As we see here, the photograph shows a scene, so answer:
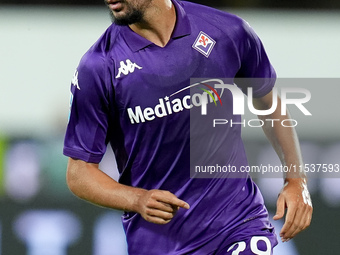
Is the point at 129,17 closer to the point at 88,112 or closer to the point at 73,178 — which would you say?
the point at 88,112

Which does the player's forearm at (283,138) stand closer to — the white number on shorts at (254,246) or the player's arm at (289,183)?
the player's arm at (289,183)

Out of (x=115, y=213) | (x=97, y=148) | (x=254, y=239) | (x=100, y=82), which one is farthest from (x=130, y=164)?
(x=115, y=213)

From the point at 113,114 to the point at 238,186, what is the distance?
1.93ft

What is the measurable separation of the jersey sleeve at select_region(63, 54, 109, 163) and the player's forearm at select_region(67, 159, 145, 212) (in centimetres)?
5

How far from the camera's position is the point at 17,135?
574cm

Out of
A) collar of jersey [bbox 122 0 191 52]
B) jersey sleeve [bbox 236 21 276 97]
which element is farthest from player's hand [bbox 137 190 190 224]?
jersey sleeve [bbox 236 21 276 97]

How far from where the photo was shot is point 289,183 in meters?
3.12

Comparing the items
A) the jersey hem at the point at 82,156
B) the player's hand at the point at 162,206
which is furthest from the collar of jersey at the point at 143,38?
the player's hand at the point at 162,206

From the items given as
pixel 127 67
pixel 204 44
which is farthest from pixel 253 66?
pixel 127 67

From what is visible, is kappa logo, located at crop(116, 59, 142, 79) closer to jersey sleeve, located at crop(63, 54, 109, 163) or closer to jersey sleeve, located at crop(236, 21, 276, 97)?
jersey sleeve, located at crop(63, 54, 109, 163)

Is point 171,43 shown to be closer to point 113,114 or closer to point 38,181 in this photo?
point 113,114

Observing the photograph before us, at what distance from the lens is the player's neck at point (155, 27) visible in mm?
3098

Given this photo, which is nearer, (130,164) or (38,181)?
(130,164)

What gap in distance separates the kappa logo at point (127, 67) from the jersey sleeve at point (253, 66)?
46 cm
